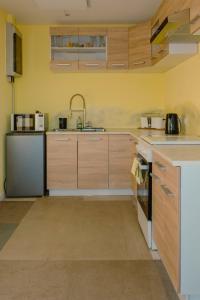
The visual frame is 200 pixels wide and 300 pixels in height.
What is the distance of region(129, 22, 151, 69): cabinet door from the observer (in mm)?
5090

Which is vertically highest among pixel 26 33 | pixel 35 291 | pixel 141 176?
pixel 26 33

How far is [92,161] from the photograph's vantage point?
5.27 meters

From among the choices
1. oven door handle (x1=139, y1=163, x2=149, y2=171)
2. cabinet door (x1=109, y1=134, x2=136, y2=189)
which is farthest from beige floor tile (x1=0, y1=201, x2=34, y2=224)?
oven door handle (x1=139, y1=163, x2=149, y2=171)

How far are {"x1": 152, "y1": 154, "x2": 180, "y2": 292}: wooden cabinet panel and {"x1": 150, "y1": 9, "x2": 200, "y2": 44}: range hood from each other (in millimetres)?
1153

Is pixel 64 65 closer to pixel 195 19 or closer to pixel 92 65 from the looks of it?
pixel 92 65

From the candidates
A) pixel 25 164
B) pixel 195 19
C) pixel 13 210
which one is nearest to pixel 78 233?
pixel 13 210

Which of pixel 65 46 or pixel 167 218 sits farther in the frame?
pixel 65 46

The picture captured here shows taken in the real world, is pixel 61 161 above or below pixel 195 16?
below

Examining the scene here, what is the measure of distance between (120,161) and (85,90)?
1.31 metres

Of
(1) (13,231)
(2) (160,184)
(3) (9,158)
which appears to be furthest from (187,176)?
(3) (9,158)

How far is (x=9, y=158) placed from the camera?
17.0 ft

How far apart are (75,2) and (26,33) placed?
5.19 ft

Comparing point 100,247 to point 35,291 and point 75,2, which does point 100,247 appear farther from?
point 75,2

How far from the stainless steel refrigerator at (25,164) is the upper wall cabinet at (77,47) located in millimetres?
1094
